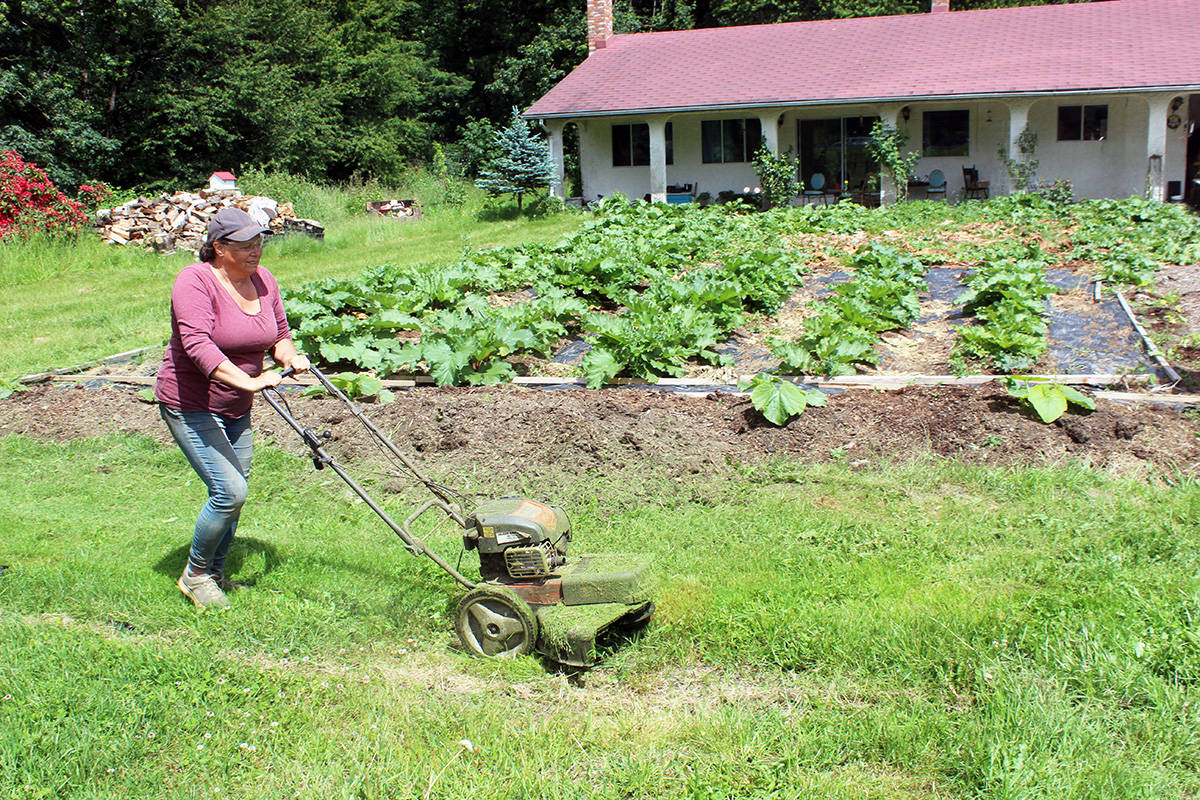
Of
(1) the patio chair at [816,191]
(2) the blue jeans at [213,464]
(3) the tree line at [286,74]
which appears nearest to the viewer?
(2) the blue jeans at [213,464]

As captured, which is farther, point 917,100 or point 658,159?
point 658,159

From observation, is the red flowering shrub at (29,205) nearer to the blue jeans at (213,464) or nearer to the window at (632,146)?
the window at (632,146)

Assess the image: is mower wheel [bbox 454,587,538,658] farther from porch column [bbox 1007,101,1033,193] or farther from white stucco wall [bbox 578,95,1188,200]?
white stucco wall [bbox 578,95,1188,200]

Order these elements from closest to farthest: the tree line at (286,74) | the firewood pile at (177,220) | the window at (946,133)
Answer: the firewood pile at (177,220) → the window at (946,133) → the tree line at (286,74)

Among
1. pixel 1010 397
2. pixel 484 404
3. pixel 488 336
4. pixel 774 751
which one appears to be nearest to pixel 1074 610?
pixel 774 751

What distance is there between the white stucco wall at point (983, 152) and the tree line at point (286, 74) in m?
9.46

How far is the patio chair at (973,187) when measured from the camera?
24328mm

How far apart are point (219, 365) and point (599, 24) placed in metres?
27.4

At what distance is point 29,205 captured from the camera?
2091 centimetres

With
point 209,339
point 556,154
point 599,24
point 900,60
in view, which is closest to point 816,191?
point 900,60

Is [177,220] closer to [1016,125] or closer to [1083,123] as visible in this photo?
[1016,125]

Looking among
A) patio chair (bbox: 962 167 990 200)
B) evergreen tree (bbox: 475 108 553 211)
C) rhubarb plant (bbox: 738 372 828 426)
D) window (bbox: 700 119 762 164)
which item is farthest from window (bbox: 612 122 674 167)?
rhubarb plant (bbox: 738 372 828 426)

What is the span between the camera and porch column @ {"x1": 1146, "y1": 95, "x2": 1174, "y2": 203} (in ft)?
72.6

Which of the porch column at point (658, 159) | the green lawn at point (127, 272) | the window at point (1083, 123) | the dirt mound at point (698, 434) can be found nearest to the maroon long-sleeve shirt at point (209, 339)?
the dirt mound at point (698, 434)
